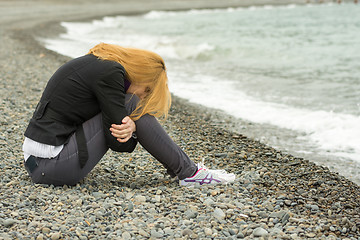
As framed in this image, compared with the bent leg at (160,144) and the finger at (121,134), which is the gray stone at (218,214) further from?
the finger at (121,134)

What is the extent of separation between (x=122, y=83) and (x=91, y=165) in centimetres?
82

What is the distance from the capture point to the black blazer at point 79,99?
3260 mm

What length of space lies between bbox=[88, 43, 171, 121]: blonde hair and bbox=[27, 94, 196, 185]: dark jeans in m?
0.09

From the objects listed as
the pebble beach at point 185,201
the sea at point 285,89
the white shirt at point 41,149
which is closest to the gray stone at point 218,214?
the pebble beach at point 185,201

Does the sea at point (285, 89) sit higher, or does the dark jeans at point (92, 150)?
the dark jeans at point (92, 150)

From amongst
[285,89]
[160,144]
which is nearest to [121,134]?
[160,144]

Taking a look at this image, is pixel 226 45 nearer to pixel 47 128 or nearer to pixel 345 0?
pixel 47 128

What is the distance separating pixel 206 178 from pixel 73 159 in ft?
4.00

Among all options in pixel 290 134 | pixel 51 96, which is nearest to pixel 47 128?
pixel 51 96

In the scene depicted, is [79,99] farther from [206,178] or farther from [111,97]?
[206,178]

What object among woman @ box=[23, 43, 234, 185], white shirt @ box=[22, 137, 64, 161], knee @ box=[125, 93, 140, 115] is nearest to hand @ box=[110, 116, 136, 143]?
woman @ box=[23, 43, 234, 185]

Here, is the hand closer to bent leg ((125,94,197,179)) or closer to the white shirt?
bent leg ((125,94,197,179))

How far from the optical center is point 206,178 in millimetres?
3947

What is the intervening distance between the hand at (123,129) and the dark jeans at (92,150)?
4.8 inches
